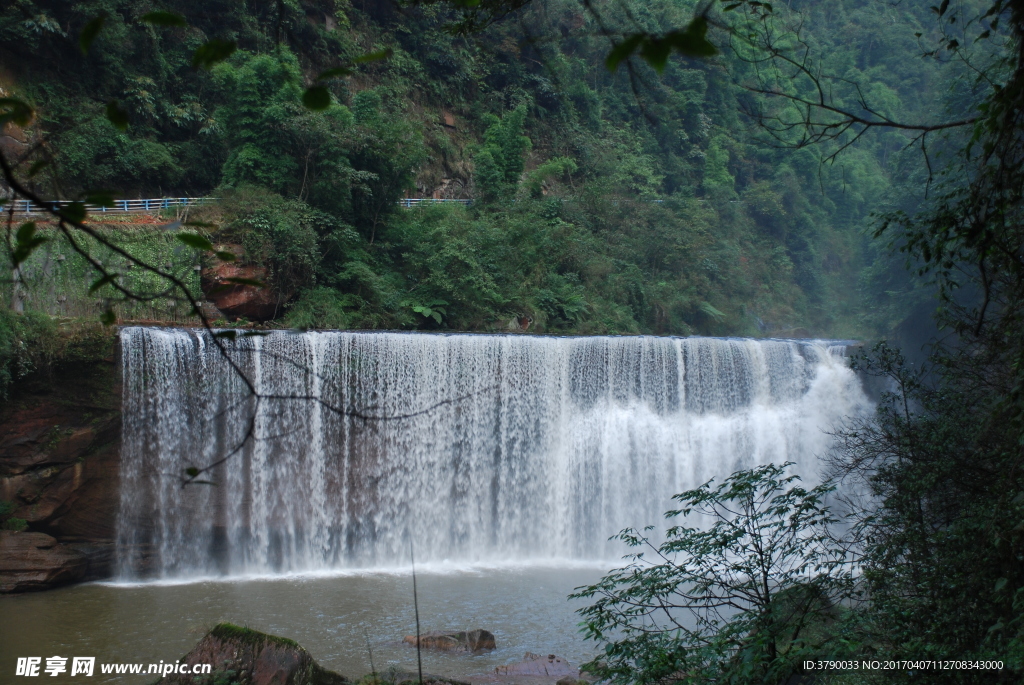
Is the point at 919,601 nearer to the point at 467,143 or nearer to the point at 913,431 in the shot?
the point at 913,431

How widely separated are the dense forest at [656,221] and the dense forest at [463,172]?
3.9 inches

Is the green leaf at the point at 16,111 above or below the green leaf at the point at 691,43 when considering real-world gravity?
below

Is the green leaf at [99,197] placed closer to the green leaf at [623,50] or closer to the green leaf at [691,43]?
the green leaf at [623,50]

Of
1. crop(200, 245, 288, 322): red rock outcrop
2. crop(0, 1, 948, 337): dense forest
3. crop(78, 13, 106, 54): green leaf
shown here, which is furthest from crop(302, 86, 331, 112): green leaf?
crop(200, 245, 288, 322): red rock outcrop

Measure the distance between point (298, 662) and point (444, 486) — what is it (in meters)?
7.28

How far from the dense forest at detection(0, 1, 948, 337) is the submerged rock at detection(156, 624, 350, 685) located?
7.03 meters

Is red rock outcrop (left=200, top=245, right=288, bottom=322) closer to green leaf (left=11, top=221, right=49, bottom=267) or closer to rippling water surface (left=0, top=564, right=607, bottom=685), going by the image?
rippling water surface (left=0, top=564, right=607, bottom=685)

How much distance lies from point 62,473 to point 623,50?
1220 cm

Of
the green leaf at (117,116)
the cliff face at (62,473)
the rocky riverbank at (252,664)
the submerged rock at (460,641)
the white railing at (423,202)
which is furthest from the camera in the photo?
the white railing at (423,202)

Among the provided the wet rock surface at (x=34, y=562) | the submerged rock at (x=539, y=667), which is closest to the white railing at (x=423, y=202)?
the wet rock surface at (x=34, y=562)

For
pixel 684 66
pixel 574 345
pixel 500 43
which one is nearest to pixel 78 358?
pixel 574 345

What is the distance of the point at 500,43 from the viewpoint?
91.8 ft

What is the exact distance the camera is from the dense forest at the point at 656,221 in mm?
4094

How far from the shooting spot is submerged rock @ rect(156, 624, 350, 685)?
6.36 meters
